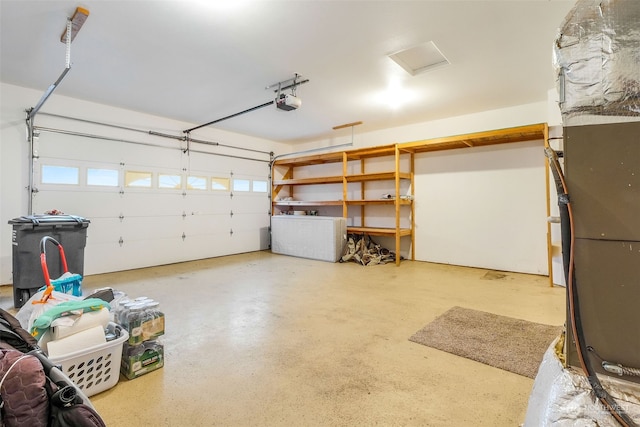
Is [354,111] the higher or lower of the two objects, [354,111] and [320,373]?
the higher

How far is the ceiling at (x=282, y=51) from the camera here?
2465 mm

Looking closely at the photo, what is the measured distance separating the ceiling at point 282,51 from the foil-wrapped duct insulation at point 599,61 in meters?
1.68

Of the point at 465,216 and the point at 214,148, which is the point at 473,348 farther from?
the point at 214,148

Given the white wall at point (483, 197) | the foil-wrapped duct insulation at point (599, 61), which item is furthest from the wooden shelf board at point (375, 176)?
the foil-wrapped duct insulation at point (599, 61)

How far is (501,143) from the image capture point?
5.06 m

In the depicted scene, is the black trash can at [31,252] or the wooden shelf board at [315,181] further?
the wooden shelf board at [315,181]

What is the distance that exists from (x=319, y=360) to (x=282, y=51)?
296 centimetres

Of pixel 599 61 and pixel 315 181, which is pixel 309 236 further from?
pixel 599 61

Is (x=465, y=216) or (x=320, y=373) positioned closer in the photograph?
(x=320, y=373)

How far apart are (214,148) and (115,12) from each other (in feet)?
13.2

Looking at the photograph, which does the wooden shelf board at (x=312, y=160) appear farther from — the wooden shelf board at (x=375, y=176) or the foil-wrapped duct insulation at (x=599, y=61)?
the foil-wrapped duct insulation at (x=599, y=61)

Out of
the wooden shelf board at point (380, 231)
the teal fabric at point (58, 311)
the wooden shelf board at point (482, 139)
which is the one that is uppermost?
the wooden shelf board at point (482, 139)

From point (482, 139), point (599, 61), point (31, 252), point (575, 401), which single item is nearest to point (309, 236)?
point (482, 139)

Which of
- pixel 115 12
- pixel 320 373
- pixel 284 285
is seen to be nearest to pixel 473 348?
pixel 320 373
